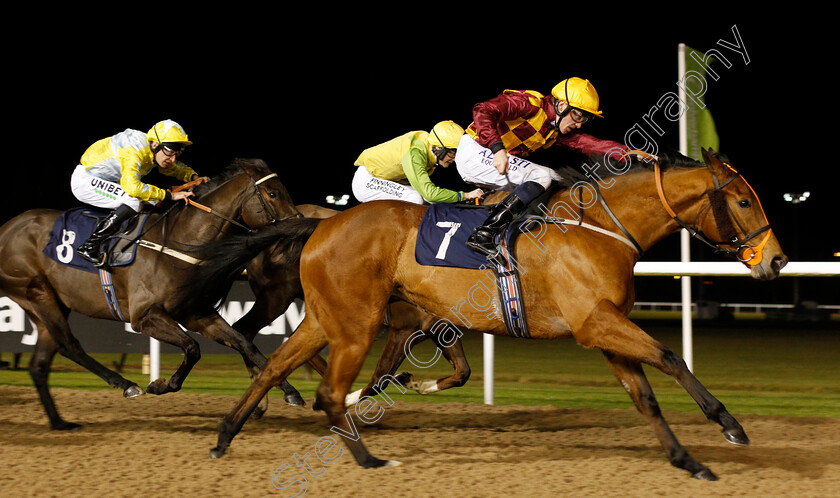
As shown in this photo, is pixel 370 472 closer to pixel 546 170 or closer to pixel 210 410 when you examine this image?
pixel 546 170

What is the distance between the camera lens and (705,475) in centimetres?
342

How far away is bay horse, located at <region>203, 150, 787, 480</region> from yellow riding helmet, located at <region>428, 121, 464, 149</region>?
95 cm

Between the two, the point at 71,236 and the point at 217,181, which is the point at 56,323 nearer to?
the point at 71,236

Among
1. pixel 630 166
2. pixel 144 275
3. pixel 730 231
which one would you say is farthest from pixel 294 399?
pixel 730 231

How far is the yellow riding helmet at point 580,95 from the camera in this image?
13.4 ft

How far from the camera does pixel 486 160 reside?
A: 427cm

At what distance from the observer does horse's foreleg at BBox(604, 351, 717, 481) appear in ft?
11.6

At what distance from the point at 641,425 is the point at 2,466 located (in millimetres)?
3459

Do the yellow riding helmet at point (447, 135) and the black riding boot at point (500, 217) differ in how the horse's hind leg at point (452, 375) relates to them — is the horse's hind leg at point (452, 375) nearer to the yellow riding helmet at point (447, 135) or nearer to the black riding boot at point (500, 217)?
the yellow riding helmet at point (447, 135)

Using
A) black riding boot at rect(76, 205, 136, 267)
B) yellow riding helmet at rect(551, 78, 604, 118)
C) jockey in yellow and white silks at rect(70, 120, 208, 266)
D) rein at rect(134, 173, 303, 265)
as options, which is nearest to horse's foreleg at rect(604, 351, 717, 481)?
yellow riding helmet at rect(551, 78, 604, 118)

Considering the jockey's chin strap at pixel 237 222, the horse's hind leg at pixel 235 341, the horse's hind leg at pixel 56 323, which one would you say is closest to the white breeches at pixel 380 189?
the jockey's chin strap at pixel 237 222

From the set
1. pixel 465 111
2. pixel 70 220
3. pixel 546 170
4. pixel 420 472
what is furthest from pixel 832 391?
pixel 465 111

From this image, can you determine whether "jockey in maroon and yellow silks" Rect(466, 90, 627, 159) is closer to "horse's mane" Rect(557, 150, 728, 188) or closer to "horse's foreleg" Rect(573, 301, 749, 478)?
"horse's mane" Rect(557, 150, 728, 188)

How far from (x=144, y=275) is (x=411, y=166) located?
5.83 ft
